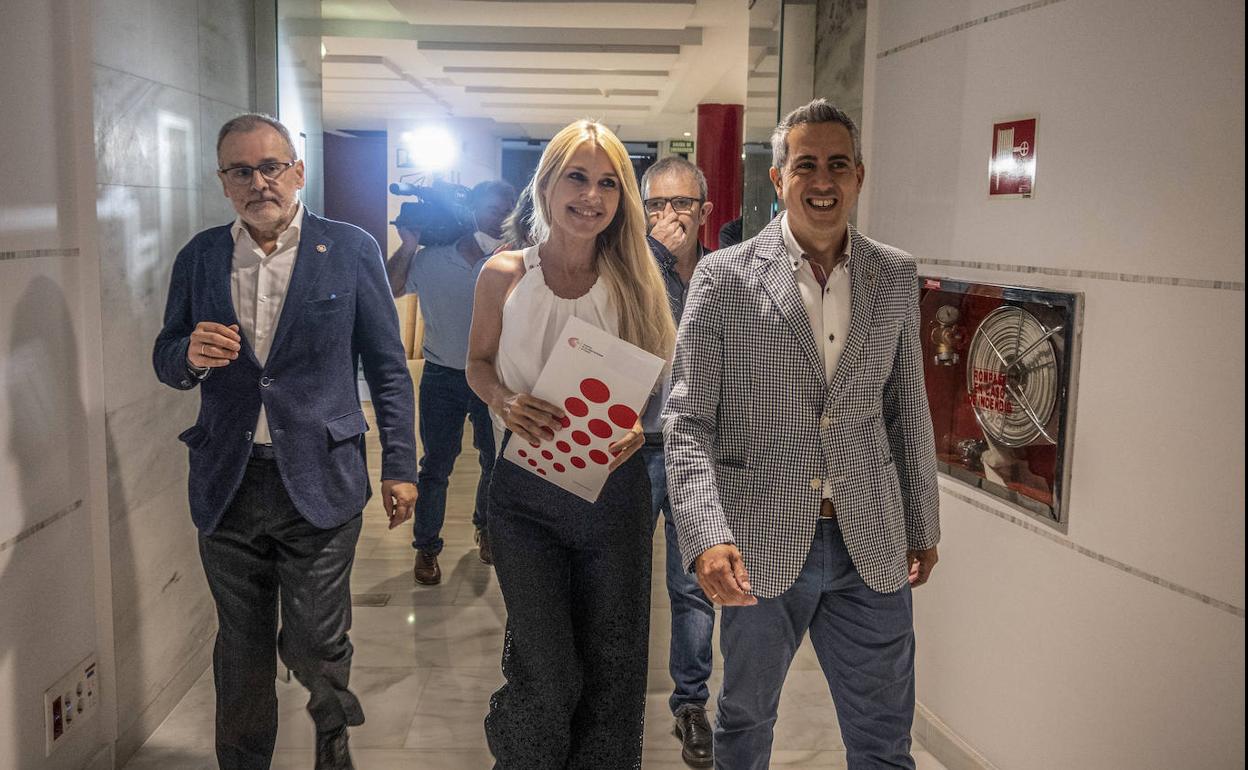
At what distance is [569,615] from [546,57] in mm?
8129

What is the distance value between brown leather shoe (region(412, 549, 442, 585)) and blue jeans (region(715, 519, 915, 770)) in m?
2.68

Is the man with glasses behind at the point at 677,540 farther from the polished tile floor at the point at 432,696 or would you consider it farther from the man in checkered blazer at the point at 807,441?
the man in checkered blazer at the point at 807,441

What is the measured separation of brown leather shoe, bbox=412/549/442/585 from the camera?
187 inches

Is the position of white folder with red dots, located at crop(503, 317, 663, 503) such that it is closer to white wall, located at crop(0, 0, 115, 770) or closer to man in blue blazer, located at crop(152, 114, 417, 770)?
man in blue blazer, located at crop(152, 114, 417, 770)

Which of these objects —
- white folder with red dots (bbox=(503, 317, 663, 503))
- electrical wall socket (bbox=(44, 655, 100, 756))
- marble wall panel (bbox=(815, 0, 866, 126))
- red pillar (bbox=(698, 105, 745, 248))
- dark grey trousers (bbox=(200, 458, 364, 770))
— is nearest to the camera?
white folder with red dots (bbox=(503, 317, 663, 503))

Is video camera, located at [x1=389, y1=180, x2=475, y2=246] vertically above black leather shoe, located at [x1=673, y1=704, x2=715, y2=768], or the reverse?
video camera, located at [x1=389, y1=180, x2=475, y2=246]

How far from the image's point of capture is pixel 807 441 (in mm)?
2145

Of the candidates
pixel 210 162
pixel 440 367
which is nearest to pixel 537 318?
pixel 210 162

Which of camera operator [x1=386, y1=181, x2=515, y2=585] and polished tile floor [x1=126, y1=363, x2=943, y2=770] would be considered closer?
polished tile floor [x1=126, y1=363, x2=943, y2=770]

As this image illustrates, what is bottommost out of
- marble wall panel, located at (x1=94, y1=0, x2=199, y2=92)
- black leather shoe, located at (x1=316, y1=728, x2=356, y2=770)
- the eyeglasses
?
black leather shoe, located at (x1=316, y1=728, x2=356, y2=770)

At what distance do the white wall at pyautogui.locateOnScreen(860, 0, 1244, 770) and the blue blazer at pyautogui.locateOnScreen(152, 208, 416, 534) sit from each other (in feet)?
5.18

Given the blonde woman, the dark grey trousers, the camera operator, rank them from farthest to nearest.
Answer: the camera operator < the dark grey trousers < the blonde woman

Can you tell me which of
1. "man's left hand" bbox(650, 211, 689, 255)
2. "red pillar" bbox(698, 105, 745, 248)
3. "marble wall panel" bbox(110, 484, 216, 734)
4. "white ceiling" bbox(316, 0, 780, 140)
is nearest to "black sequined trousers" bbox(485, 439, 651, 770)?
"man's left hand" bbox(650, 211, 689, 255)

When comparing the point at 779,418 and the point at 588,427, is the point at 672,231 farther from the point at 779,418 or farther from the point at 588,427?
the point at 779,418
